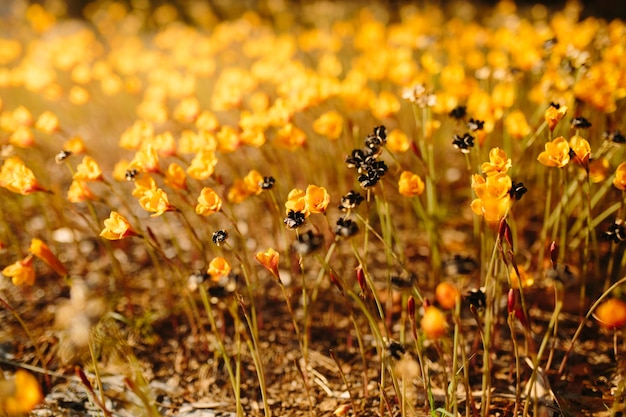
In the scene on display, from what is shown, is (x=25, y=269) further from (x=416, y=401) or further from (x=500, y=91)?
(x=500, y=91)

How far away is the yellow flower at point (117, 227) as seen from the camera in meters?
1.88

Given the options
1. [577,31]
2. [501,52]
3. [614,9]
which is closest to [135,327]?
[501,52]

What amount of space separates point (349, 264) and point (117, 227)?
4.53 ft

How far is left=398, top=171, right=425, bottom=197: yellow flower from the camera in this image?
1.92 m

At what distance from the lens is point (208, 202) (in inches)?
75.2

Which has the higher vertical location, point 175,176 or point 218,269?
point 175,176

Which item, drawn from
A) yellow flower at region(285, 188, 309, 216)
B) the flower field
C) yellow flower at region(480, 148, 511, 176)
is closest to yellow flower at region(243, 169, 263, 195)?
the flower field

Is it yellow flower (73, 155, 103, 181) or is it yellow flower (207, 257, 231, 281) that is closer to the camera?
yellow flower (207, 257, 231, 281)

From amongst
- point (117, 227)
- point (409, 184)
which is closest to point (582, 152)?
point (409, 184)

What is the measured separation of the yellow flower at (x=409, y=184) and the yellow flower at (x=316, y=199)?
334mm

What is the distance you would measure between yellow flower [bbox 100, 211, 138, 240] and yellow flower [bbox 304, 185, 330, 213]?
669 millimetres

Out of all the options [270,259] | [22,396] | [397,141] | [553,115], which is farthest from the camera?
[397,141]

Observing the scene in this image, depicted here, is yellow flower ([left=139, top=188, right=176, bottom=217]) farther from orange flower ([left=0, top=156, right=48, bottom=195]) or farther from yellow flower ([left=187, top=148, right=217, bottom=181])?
orange flower ([left=0, top=156, right=48, bottom=195])

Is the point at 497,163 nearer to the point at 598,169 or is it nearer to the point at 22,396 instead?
the point at 598,169
